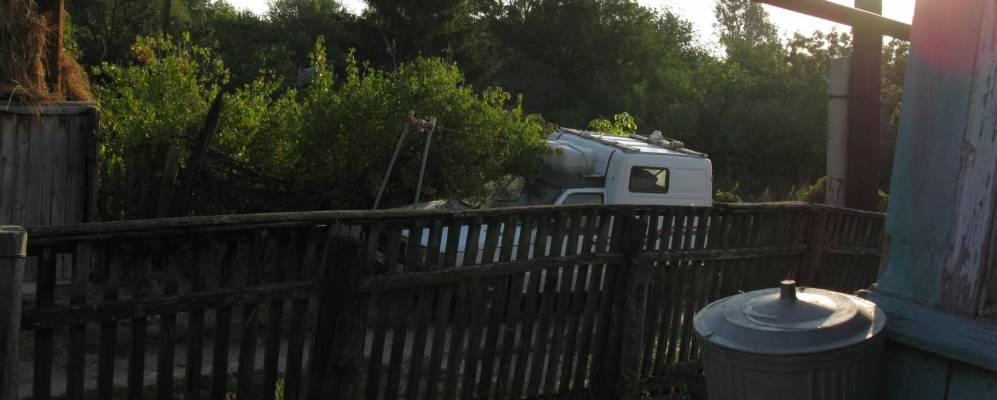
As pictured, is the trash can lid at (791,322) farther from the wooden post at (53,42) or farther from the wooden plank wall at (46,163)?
the wooden post at (53,42)

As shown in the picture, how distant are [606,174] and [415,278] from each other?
7.51 metres

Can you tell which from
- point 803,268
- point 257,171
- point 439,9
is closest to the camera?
point 803,268

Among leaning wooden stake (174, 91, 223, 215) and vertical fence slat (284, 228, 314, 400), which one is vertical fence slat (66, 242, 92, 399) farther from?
leaning wooden stake (174, 91, 223, 215)

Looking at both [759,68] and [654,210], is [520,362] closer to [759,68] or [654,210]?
[654,210]

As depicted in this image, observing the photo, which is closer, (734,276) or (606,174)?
(734,276)

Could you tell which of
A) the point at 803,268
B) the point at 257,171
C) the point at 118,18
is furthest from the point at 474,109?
the point at 118,18

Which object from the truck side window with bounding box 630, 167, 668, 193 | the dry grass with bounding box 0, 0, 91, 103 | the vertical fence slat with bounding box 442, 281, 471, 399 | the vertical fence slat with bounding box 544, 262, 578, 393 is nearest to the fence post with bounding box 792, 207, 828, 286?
the vertical fence slat with bounding box 544, 262, 578, 393

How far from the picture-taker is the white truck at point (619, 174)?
38.2 ft

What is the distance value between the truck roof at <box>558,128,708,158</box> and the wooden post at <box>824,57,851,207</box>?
9.97 ft

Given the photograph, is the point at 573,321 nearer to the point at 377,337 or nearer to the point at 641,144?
the point at 377,337

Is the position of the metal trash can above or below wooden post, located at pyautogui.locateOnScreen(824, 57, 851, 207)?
below

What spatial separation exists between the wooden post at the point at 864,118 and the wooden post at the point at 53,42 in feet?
26.6

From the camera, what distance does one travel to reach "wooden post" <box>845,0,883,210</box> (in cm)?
839

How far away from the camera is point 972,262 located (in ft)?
12.5
